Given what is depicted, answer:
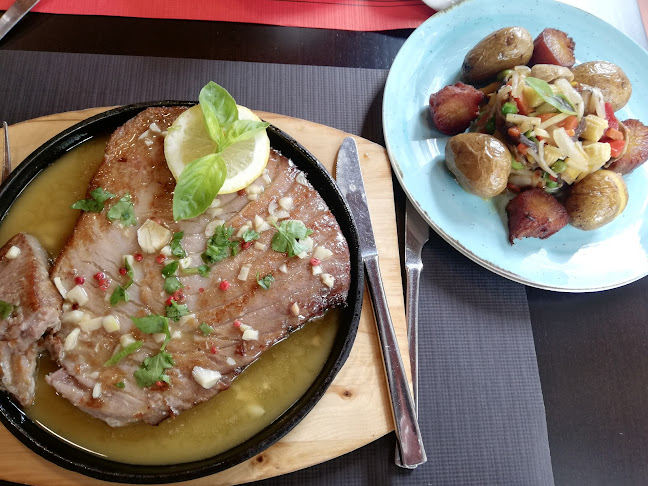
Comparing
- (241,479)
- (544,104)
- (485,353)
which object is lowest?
(485,353)

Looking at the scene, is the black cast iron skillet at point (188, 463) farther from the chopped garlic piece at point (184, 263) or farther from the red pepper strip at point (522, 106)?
the red pepper strip at point (522, 106)

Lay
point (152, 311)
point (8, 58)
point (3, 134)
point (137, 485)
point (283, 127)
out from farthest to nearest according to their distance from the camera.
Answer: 1. point (8, 58)
2. point (283, 127)
3. point (3, 134)
4. point (152, 311)
5. point (137, 485)

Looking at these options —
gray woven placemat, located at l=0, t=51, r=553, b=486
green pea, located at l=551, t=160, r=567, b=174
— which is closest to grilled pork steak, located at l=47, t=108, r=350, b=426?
gray woven placemat, located at l=0, t=51, r=553, b=486

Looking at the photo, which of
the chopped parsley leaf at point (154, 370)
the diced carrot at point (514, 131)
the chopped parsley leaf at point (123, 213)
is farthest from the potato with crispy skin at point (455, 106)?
the chopped parsley leaf at point (154, 370)

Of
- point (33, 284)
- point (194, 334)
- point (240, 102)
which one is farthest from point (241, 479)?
point (240, 102)

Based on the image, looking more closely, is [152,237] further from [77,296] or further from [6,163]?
[6,163]

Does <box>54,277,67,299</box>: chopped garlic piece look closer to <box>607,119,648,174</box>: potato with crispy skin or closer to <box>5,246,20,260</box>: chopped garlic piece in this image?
<box>5,246,20,260</box>: chopped garlic piece

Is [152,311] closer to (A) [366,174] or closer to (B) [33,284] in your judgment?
(B) [33,284]
